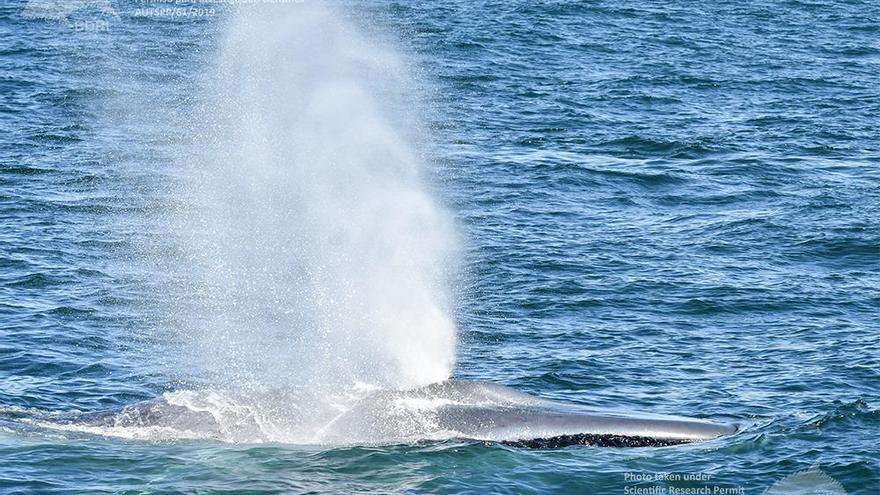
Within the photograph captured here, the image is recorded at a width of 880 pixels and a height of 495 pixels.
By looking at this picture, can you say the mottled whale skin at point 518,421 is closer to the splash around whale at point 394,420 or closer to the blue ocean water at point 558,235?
the splash around whale at point 394,420

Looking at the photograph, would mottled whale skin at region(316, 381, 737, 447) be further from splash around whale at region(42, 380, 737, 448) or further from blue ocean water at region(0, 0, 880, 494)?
blue ocean water at region(0, 0, 880, 494)

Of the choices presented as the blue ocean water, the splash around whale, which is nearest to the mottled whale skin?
the splash around whale

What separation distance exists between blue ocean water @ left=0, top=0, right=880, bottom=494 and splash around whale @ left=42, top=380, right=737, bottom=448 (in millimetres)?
320

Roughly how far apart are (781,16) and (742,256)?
43.1 meters

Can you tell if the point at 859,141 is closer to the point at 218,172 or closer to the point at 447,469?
the point at 218,172

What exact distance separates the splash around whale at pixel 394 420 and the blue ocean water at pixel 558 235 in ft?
1.05

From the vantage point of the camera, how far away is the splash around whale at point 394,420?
2319 centimetres

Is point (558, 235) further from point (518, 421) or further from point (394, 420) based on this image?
point (394, 420)

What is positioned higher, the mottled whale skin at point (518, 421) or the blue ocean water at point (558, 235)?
the mottled whale skin at point (518, 421)

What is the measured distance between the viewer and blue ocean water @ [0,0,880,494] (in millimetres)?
22969

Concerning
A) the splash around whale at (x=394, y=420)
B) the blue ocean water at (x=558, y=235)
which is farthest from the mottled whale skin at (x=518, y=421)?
the blue ocean water at (x=558, y=235)

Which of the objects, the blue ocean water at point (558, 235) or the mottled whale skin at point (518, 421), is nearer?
the blue ocean water at point (558, 235)

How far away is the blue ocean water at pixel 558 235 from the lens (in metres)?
23.0

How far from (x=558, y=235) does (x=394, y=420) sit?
20.2 meters
